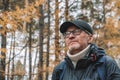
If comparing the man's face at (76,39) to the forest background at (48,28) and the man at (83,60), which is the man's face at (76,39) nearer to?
the man at (83,60)

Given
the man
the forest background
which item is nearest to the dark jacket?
the man

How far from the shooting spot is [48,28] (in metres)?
13.1

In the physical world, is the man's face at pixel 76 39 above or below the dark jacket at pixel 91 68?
above

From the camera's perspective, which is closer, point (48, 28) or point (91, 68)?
point (91, 68)

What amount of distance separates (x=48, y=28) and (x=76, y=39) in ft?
34.5

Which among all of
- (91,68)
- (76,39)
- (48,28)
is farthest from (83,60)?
(48,28)

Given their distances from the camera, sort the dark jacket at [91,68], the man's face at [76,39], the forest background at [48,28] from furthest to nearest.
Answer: the forest background at [48,28]
the man's face at [76,39]
the dark jacket at [91,68]

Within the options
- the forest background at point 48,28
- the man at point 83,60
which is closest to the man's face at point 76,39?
the man at point 83,60

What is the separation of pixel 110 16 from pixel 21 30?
6709 mm

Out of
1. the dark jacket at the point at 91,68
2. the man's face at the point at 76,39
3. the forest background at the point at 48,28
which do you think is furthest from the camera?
the forest background at the point at 48,28

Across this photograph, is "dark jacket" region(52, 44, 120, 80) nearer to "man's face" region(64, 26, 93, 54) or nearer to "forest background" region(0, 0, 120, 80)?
"man's face" region(64, 26, 93, 54)

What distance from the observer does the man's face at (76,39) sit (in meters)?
2.56

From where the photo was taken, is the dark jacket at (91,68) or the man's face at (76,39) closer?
the dark jacket at (91,68)

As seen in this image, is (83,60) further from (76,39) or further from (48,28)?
(48,28)
